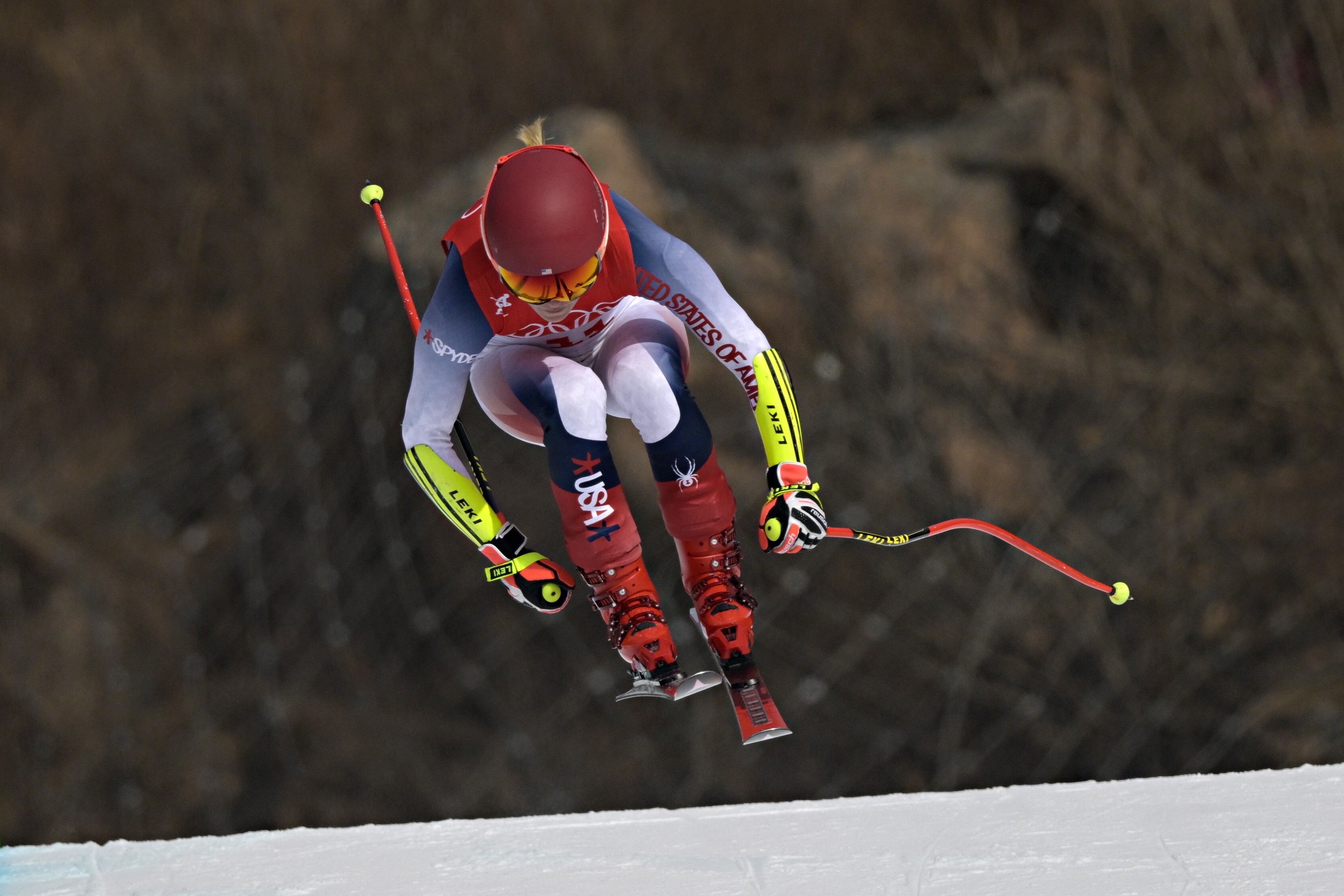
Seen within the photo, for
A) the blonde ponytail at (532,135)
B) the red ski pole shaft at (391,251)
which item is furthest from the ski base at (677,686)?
the blonde ponytail at (532,135)

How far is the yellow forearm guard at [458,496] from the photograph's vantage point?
2602 millimetres

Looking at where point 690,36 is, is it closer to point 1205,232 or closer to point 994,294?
point 994,294

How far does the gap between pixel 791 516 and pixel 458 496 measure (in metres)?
0.71

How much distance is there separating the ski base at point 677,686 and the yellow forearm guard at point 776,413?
45 centimetres

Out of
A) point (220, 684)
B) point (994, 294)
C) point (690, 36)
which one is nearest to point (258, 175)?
point (690, 36)

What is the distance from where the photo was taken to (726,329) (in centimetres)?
256

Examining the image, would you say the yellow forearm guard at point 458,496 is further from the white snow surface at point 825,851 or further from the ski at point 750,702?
the white snow surface at point 825,851

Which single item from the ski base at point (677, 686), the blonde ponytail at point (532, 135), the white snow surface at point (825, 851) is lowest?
the white snow surface at point (825, 851)

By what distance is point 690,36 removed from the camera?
3932 mm

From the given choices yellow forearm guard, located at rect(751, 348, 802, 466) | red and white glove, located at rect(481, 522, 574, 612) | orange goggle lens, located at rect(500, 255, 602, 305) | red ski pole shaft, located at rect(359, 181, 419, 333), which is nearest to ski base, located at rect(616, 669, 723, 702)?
red and white glove, located at rect(481, 522, 574, 612)

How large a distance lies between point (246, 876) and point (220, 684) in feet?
3.89

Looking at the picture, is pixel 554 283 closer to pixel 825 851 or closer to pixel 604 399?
pixel 604 399

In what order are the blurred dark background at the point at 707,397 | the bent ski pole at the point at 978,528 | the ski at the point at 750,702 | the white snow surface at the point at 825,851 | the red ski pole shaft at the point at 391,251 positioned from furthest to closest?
the blurred dark background at the point at 707,397, the white snow surface at the point at 825,851, the red ski pole shaft at the point at 391,251, the bent ski pole at the point at 978,528, the ski at the point at 750,702

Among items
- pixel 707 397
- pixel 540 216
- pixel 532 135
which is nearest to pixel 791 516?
pixel 540 216
